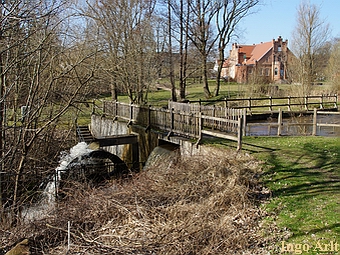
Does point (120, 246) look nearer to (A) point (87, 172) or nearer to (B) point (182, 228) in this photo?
(B) point (182, 228)

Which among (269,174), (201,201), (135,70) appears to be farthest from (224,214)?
(135,70)

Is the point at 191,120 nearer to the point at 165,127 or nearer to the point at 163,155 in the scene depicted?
the point at 163,155

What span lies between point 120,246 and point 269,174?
4451 millimetres

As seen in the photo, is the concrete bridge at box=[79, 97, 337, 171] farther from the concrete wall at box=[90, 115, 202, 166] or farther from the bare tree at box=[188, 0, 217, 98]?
the bare tree at box=[188, 0, 217, 98]

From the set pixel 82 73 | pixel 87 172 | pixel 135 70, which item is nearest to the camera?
pixel 82 73

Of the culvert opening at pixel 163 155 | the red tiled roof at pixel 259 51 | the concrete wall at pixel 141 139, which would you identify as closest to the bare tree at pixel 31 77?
the culvert opening at pixel 163 155

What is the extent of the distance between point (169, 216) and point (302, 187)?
327cm

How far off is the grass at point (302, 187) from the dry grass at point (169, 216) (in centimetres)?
46

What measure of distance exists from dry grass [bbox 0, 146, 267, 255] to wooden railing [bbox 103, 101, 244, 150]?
1877 millimetres

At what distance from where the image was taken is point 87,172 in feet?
40.3

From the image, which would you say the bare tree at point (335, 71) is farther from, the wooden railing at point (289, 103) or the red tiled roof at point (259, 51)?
the red tiled roof at point (259, 51)

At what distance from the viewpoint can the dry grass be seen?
19.6ft

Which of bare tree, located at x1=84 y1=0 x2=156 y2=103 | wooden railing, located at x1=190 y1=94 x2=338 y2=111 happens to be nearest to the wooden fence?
wooden railing, located at x1=190 y1=94 x2=338 y2=111

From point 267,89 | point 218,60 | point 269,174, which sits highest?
point 218,60
